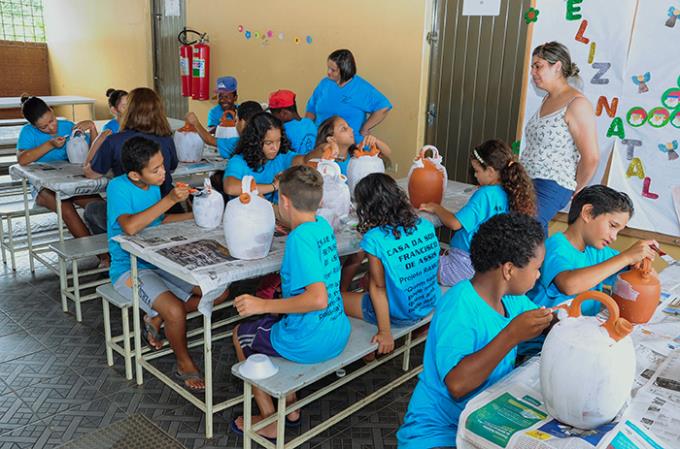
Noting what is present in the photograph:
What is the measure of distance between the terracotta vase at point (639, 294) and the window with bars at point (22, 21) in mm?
10340

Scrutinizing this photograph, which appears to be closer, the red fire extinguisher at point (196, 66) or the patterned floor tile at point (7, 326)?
the patterned floor tile at point (7, 326)

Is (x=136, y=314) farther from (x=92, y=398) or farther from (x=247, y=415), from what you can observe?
(x=247, y=415)

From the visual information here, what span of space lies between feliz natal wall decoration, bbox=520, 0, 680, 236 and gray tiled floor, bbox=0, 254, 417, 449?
2.02 metres

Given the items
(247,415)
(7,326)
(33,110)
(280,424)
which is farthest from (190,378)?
(33,110)

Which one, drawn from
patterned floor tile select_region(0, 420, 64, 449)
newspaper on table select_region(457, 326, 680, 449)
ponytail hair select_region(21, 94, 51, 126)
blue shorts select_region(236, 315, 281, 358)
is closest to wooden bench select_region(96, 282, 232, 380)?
patterned floor tile select_region(0, 420, 64, 449)

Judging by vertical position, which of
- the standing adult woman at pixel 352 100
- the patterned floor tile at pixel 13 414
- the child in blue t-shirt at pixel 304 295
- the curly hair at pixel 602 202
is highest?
the standing adult woman at pixel 352 100

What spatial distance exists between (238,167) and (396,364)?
1361 millimetres

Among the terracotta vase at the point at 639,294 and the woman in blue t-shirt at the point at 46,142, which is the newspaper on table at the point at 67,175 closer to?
the woman in blue t-shirt at the point at 46,142

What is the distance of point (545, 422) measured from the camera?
1347mm

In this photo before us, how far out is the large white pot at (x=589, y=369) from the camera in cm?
126

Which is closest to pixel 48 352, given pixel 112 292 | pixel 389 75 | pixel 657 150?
pixel 112 292

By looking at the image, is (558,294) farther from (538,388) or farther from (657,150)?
(657,150)

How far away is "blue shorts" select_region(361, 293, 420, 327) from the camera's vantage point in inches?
103

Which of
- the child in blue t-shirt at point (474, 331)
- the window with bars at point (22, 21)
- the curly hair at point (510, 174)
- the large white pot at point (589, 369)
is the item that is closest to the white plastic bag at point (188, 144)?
the curly hair at point (510, 174)
